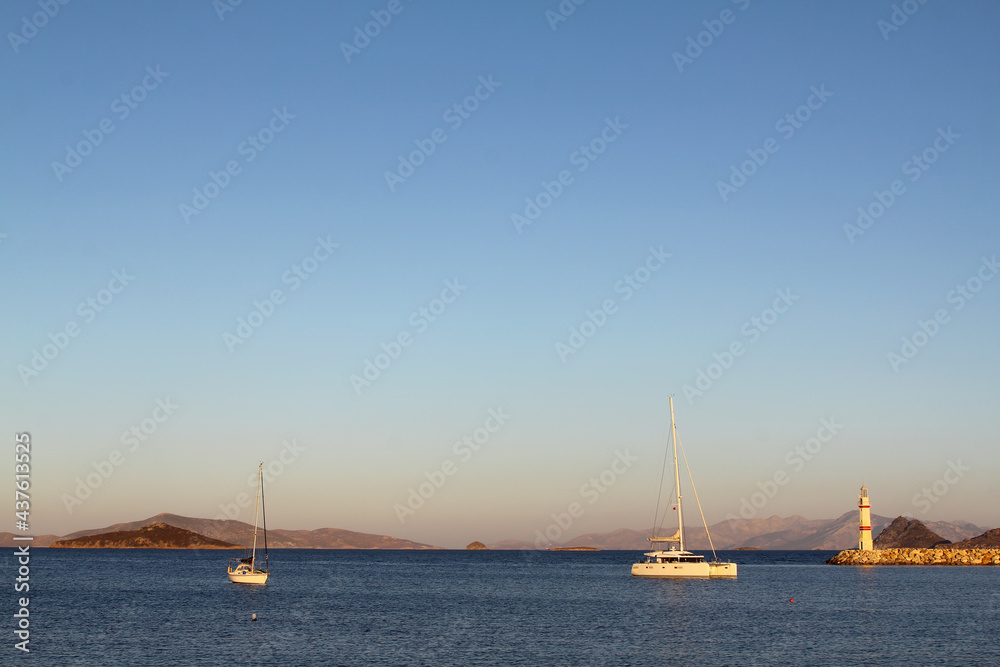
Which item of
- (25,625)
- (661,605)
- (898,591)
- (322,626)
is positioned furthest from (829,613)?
(25,625)

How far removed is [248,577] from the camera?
98.2m

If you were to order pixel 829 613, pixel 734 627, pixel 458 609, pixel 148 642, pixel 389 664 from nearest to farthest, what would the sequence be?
pixel 389 664
pixel 148 642
pixel 734 627
pixel 829 613
pixel 458 609

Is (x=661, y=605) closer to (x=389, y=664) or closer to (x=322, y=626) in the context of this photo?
(x=322, y=626)

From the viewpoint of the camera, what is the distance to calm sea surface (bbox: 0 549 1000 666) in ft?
147

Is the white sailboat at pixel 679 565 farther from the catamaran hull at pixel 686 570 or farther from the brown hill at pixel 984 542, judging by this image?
the brown hill at pixel 984 542

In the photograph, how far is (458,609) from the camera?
71.2 metres

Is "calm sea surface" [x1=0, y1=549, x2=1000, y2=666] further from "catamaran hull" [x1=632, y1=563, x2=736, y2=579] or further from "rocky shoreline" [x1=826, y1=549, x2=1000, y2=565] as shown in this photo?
"rocky shoreline" [x1=826, y1=549, x2=1000, y2=565]

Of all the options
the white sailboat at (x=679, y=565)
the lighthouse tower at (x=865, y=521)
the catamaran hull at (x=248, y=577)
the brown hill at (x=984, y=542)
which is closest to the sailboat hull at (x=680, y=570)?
the white sailboat at (x=679, y=565)

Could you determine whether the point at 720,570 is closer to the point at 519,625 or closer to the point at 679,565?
the point at 679,565

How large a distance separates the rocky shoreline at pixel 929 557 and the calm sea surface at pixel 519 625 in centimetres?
6373

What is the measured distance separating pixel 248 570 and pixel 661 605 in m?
50.7

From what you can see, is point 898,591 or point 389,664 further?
point 898,591

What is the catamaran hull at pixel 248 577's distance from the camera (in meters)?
98.1

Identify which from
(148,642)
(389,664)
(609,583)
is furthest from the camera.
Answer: (609,583)
